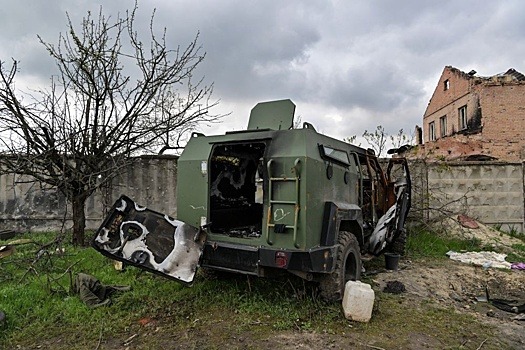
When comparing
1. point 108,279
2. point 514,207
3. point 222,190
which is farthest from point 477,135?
point 108,279

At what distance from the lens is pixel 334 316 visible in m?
3.98

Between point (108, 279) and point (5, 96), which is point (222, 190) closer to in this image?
point (108, 279)

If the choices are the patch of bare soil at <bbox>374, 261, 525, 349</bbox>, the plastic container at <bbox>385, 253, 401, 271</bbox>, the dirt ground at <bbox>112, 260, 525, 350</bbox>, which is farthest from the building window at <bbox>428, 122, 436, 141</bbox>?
the plastic container at <bbox>385, 253, 401, 271</bbox>

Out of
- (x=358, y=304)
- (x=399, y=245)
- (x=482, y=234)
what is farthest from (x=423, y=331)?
(x=482, y=234)

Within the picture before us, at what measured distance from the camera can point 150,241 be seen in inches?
159

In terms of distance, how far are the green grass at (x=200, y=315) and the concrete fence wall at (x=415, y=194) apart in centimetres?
323

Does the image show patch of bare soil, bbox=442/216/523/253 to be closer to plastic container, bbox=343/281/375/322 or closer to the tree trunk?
plastic container, bbox=343/281/375/322

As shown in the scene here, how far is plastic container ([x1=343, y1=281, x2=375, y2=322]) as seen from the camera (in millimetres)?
3867

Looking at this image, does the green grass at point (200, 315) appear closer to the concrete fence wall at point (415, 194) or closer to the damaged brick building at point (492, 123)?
the concrete fence wall at point (415, 194)

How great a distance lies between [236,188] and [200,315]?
2.05m

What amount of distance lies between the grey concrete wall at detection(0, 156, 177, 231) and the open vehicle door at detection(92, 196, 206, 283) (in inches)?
169

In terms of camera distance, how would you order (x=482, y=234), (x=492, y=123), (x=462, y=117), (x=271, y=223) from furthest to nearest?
(x=462, y=117)
(x=492, y=123)
(x=482, y=234)
(x=271, y=223)

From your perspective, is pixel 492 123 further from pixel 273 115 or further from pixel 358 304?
pixel 358 304

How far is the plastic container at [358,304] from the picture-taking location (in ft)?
12.7
